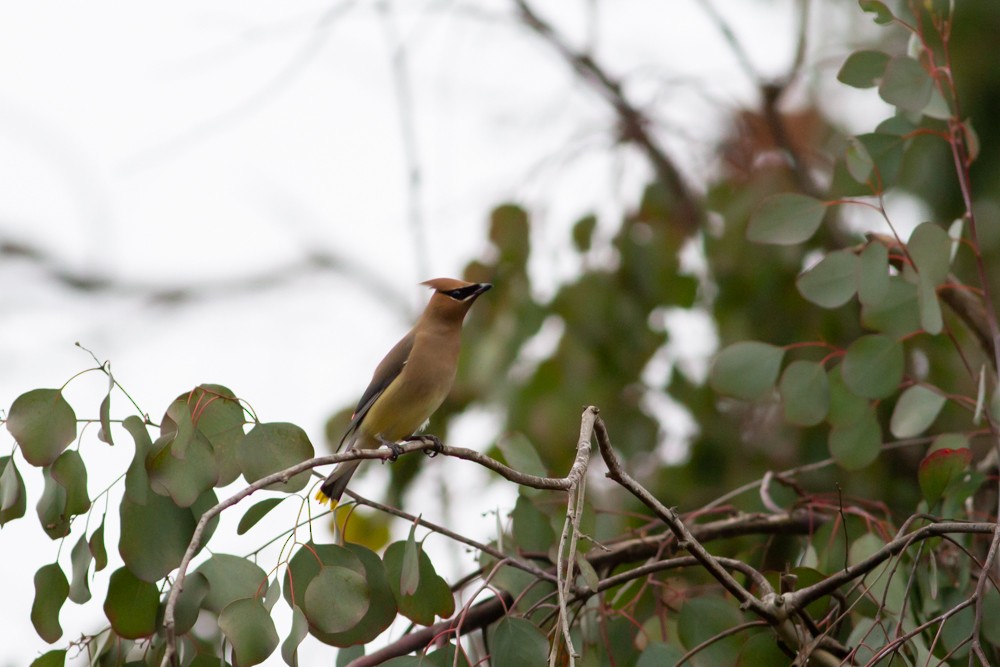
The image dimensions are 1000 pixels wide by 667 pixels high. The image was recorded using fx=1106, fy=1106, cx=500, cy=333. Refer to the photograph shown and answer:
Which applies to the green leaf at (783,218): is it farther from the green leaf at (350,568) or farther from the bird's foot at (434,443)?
the green leaf at (350,568)

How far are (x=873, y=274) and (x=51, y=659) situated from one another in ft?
6.13

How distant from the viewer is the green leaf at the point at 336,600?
1.97 m

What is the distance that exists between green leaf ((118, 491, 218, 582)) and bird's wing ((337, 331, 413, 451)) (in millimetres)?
1555

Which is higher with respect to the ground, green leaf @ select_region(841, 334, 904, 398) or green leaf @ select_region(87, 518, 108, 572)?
green leaf @ select_region(87, 518, 108, 572)

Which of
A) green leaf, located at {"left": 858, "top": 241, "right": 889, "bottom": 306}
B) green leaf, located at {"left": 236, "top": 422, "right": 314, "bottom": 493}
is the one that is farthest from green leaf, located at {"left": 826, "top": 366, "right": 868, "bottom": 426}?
green leaf, located at {"left": 236, "top": 422, "right": 314, "bottom": 493}

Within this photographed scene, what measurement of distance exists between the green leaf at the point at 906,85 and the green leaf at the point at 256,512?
1.58 metres

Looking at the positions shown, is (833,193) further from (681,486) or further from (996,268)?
(996,268)

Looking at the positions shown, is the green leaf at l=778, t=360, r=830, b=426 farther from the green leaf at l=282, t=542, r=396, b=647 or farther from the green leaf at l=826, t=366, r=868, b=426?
the green leaf at l=282, t=542, r=396, b=647

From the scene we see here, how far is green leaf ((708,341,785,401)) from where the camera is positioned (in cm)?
269

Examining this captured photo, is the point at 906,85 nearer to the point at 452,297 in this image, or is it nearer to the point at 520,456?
the point at 520,456

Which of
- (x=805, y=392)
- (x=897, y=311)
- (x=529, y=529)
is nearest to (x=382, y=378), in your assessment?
(x=529, y=529)

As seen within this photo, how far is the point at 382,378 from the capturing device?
3.68 m

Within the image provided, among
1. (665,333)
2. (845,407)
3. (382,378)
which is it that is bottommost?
(665,333)

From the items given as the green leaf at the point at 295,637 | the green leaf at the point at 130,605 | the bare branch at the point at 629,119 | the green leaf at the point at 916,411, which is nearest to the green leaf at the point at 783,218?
the green leaf at the point at 916,411
